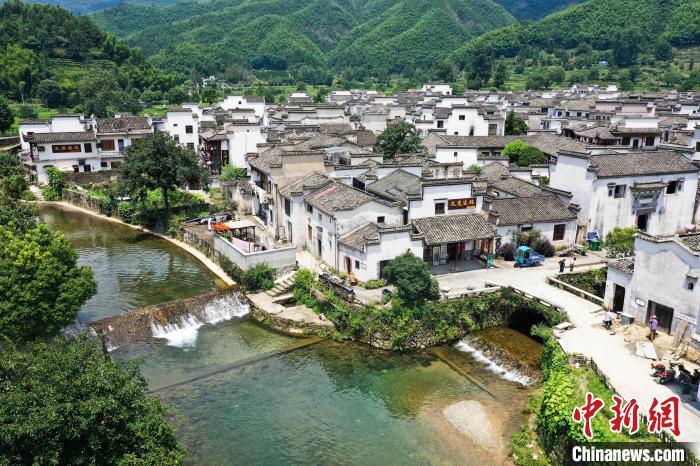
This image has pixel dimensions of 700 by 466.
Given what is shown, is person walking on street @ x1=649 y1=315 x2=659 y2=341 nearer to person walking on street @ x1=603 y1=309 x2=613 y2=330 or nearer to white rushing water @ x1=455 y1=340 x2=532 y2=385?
person walking on street @ x1=603 y1=309 x2=613 y2=330

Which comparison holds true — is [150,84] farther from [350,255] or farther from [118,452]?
[118,452]

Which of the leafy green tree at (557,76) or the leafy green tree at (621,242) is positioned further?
the leafy green tree at (557,76)

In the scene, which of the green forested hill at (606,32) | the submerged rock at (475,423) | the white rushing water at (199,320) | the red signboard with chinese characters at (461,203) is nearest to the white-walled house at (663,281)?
the submerged rock at (475,423)

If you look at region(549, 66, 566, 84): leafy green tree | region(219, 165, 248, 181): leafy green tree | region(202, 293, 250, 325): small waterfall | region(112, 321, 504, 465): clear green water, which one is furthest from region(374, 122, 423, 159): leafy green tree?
region(549, 66, 566, 84): leafy green tree

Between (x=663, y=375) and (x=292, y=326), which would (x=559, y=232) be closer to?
(x=663, y=375)

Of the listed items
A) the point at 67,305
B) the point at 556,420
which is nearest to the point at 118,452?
the point at 67,305

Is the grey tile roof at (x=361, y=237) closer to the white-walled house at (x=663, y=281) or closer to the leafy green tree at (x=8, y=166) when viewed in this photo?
the white-walled house at (x=663, y=281)
